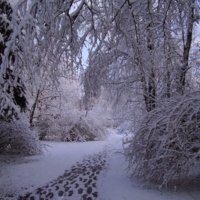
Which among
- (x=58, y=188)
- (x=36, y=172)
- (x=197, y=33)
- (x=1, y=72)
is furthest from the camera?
(x=197, y=33)

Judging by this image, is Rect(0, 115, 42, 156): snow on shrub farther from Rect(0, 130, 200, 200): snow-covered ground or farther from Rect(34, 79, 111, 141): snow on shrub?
Rect(34, 79, 111, 141): snow on shrub

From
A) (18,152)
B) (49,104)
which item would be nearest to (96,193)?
→ (18,152)

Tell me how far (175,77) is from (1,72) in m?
5.56

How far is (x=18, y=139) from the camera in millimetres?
8070

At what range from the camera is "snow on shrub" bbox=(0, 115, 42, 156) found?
7.94 meters

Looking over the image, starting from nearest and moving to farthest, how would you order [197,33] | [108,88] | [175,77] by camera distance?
1. [175,77]
2. [108,88]
3. [197,33]

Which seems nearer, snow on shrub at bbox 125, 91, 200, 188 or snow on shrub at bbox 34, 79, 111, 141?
snow on shrub at bbox 125, 91, 200, 188

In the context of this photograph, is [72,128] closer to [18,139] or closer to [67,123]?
[67,123]

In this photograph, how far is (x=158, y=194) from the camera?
387 cm

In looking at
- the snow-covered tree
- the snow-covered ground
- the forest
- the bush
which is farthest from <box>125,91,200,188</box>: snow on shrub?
the bush

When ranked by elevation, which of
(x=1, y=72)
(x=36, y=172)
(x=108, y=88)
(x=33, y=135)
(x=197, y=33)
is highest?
(x=197, y=33)

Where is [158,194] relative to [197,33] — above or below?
below

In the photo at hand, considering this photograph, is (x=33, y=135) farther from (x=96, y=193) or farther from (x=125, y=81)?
(x=96, y=193)

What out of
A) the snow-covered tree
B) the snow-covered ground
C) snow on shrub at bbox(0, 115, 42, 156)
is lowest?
the snow-covered ground
